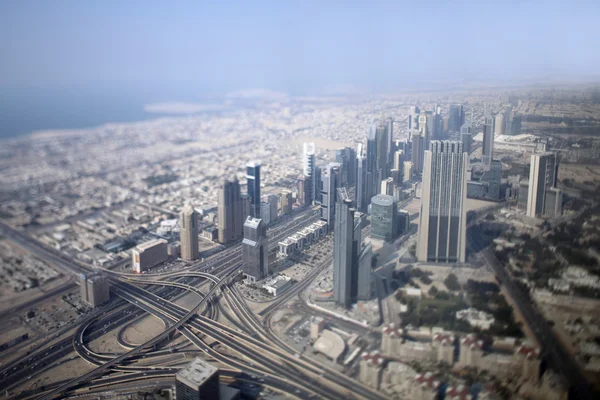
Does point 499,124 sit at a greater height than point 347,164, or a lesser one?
greater

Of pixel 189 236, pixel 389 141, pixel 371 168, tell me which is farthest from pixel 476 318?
pixel 189 236

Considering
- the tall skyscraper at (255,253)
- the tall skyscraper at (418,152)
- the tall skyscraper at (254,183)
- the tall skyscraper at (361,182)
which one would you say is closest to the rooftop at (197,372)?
the tall skyscraper at (255,253)

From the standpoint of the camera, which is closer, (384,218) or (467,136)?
(467,136)

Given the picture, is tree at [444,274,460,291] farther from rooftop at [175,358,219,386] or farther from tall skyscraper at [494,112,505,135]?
rooftop at [175,358,219,386]

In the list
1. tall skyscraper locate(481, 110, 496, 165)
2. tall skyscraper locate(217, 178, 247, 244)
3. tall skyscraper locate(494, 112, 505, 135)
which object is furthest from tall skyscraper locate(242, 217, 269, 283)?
tall skyscraper locate(494, 112, 505, 135)

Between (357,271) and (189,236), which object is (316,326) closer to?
(357,271)
